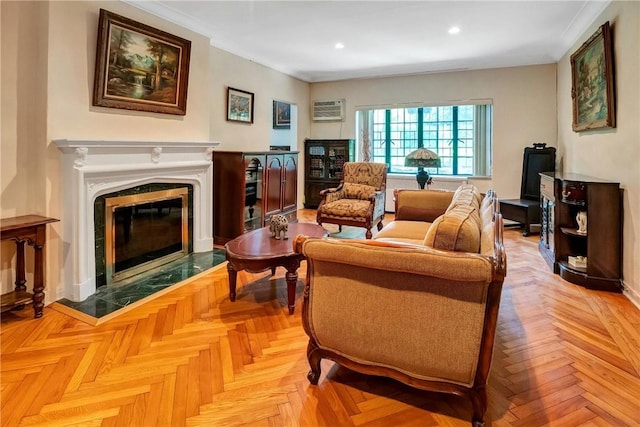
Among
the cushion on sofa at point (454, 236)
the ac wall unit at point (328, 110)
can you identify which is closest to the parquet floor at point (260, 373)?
the cushion on sofa at point (454, 236)

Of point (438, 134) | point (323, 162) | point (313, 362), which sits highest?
point (438, 134)

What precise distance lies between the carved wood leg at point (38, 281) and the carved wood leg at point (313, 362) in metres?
2.15

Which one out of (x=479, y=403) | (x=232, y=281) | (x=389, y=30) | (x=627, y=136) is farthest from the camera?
(x=389, y=30)

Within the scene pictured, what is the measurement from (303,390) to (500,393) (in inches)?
38.8

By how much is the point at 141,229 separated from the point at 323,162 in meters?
4.45

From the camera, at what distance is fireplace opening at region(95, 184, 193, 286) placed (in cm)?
338

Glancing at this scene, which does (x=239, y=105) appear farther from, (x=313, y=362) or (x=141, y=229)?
(x=313, y=362)

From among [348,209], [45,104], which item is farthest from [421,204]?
[45,104]

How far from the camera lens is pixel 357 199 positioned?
5.52m

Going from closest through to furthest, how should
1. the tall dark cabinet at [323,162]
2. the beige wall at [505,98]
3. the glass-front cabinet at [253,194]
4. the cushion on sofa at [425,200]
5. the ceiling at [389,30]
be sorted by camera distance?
1. the ceiling at [389,30]
2. the cushion on sofa at [425,200]
3. the glass-front cabinet at [253,194]
4. the beige wall at [505,98]
5. the tall dark cabinet at [323,162]

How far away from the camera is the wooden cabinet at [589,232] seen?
3361 mm

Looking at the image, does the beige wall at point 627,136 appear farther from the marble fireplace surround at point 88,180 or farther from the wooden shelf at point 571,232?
the marble fireplace surround at point 88,180

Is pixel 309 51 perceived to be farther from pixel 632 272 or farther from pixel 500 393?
pixel 500 393

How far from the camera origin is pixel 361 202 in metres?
5.32
